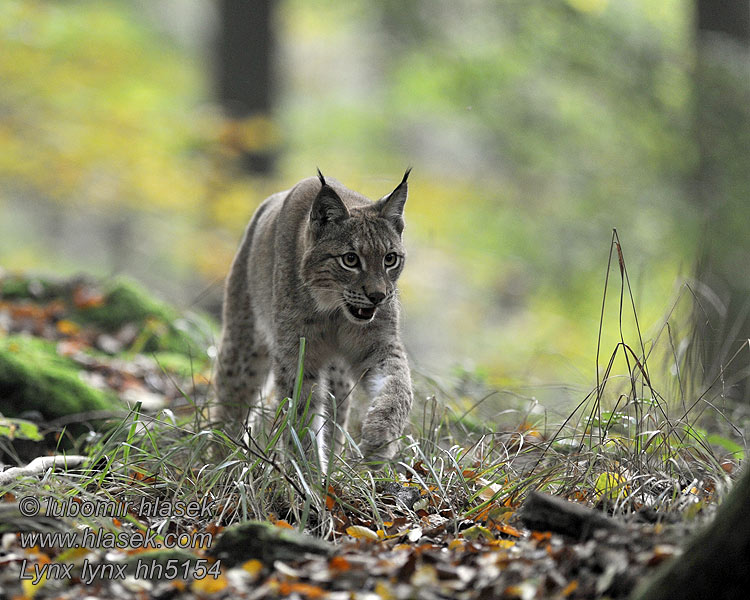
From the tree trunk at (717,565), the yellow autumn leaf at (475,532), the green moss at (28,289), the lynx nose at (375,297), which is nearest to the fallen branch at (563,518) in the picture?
the yellow autumn leaf at (475,532)

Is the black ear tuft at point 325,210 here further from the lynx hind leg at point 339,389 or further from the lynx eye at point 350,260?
the lynx hind leg at point 339,389

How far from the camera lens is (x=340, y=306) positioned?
493cm

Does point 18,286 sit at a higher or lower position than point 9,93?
lower

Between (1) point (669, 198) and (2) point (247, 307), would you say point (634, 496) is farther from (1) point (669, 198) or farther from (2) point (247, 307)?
(1) point (669, 198)

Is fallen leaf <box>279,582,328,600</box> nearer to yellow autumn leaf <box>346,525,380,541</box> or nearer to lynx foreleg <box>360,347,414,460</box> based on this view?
yellow autumn leaf <box>346,525,380,541</box>

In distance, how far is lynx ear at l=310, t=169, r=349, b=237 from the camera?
4.90m

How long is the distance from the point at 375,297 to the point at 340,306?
28 centimetres

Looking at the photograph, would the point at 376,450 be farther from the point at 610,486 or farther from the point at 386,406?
the point at 610,486

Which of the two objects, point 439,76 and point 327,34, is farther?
point 327,34

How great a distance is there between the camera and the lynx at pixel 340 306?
476 centimetres

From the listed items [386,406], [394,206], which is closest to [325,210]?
[394,206]

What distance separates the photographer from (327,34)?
2086cm

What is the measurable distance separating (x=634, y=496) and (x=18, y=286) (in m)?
6.51

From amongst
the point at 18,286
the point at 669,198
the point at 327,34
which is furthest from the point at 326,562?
the point at 327,34
